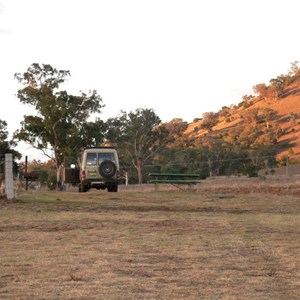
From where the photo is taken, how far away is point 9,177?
22.8m

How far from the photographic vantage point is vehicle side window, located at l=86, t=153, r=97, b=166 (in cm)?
3170

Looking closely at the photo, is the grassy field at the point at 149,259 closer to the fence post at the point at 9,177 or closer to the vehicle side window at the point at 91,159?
the fence post at the point at 9,177

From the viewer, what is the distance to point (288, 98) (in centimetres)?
13362

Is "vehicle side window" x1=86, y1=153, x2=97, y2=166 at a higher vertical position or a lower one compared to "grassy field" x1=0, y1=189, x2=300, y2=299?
higher

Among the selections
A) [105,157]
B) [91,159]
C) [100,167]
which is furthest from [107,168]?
[91,159]

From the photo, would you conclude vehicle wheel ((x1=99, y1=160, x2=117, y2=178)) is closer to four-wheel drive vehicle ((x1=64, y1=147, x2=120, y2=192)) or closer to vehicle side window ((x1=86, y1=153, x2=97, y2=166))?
four-wheel drive vehicle ((x1=64, y1=147, x2=120, y2=192))

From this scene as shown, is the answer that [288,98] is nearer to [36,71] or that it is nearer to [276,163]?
[276,163]

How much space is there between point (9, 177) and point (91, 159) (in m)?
9.31

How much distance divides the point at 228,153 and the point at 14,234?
2957 inches

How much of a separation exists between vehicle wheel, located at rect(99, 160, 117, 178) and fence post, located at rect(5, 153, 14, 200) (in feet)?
28.2

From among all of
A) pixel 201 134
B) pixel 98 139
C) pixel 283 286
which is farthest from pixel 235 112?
pixel 283 286

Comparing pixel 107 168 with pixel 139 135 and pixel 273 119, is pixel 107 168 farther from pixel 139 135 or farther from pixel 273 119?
pixel 273 119

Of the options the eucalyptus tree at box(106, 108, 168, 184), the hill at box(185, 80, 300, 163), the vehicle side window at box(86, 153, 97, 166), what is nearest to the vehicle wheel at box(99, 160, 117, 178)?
the vehicle side window at box(86, 153, 97, 166)

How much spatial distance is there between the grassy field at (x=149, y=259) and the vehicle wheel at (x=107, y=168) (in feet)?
53.1
